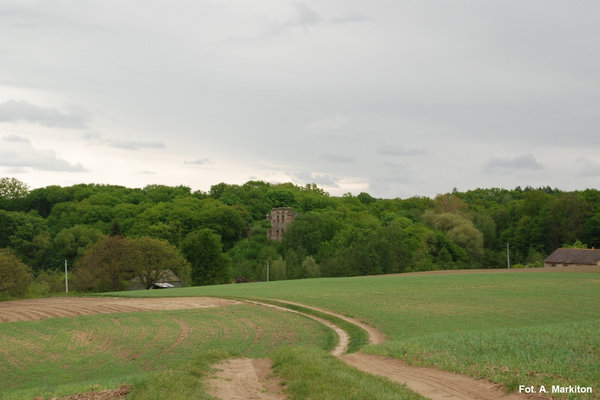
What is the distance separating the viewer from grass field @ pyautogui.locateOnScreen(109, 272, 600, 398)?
47.6ft

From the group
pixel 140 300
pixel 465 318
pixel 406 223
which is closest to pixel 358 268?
pixel 406 223

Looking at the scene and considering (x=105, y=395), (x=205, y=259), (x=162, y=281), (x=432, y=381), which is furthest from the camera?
(x=205, y=259)

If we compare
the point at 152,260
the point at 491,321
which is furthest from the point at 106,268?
the point at 491,321

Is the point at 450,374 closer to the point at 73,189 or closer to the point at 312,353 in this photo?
the point at 312,353

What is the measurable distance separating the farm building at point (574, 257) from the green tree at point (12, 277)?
2777 inches

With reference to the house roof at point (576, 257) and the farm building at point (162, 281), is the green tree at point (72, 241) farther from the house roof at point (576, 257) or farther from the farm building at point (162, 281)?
the house roof at point (576, 257)

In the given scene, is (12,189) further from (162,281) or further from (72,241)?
(162,281)

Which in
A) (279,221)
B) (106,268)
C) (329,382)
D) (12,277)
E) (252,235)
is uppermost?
(279,221)

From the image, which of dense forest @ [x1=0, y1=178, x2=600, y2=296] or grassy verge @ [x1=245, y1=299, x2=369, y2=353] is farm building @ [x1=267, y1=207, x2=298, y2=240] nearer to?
dense forest @ [x1=0, y1=178, x2=600, y2=296]

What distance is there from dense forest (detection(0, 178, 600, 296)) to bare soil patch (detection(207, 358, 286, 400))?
60.7 metres

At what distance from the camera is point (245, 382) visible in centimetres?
1414

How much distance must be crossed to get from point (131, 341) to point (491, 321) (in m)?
19.4

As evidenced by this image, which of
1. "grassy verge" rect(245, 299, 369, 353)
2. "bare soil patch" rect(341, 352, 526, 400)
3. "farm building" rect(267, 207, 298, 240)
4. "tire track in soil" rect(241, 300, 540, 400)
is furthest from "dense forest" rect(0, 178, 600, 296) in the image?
"bare soil patch" rect(341, 352, 526, 400)

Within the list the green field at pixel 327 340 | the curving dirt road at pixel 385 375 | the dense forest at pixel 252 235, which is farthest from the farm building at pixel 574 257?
the curving dirt road at pixel 385 375
